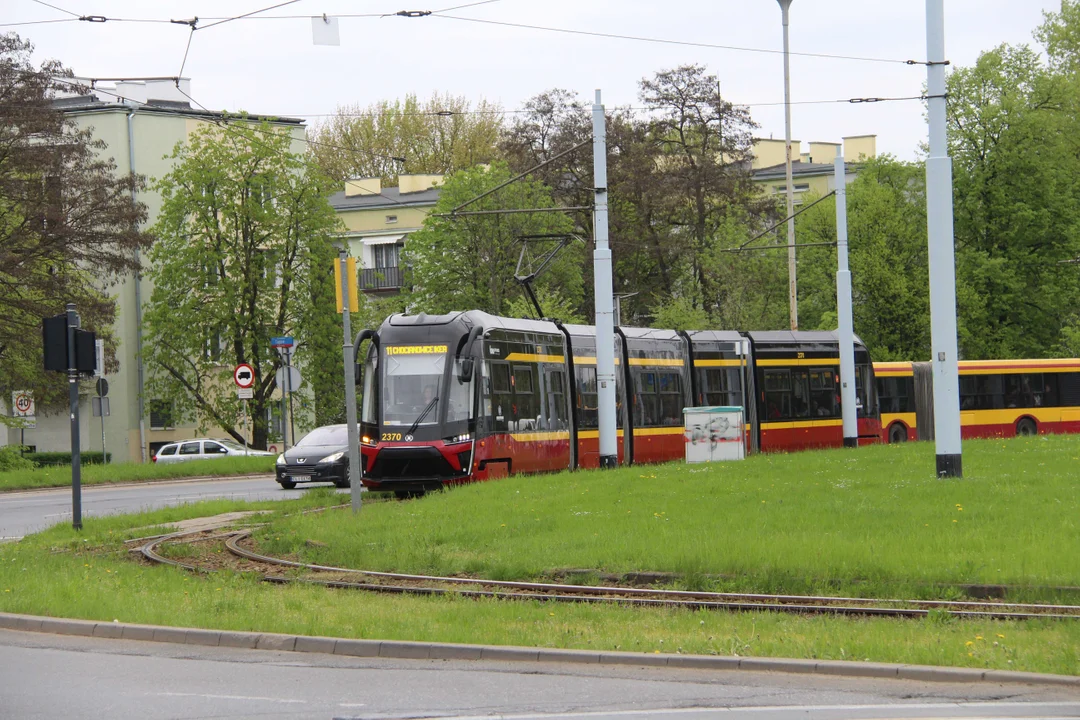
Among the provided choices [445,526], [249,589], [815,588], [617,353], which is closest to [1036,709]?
[815,588]

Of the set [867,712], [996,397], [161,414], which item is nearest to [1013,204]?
[996,397]

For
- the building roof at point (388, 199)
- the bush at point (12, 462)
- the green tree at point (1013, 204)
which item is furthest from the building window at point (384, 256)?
the bush at point (12, 462)

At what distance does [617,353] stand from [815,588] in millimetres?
18248

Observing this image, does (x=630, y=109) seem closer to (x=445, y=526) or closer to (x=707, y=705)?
(x=445, y=526)

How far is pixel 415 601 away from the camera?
42.6 ft

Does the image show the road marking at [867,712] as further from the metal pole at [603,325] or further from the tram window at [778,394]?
the tram window at [778,394]

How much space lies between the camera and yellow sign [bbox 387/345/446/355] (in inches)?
973

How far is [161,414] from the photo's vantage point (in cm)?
5672

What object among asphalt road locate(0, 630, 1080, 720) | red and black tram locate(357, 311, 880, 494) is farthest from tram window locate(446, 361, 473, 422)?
asphalt road locate(0, 630, 1080, 720)

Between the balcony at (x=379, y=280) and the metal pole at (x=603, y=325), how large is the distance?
4678cm

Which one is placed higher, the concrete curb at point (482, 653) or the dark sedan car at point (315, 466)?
the dark sedan car at point (315, 466)

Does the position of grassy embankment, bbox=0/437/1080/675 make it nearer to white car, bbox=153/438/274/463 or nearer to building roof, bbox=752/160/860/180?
white car, bbox=153/438/274/463

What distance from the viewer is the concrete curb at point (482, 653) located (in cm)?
889

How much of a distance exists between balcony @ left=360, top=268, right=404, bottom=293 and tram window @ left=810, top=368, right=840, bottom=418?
39558 millimetres
